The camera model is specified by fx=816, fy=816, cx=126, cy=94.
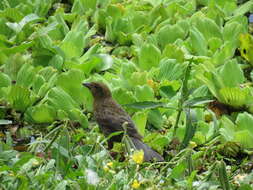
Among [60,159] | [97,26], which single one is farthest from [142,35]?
[60,159]

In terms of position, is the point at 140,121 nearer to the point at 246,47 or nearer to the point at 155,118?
the point at 155,118

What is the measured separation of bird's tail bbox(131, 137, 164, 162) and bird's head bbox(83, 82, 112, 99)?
68cm

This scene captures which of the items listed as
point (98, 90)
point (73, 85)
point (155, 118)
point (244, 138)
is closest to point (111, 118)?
point (98, 90)

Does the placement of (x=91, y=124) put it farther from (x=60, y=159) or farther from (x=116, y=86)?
(x=60, y=159)

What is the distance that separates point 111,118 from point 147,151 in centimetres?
55

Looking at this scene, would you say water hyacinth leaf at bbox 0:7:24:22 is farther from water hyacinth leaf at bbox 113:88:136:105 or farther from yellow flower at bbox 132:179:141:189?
yellow flower at bbox 132:179:141:189

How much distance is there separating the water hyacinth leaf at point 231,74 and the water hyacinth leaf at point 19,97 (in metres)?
1.75

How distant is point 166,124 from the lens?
6.85m

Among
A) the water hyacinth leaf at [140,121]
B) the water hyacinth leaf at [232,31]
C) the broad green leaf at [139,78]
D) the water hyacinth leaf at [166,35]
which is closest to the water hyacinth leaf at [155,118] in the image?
the water hyacinth leaf at [140,121]

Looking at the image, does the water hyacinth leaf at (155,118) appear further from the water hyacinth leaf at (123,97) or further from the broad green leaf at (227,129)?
the broad green leaf at (227,129)

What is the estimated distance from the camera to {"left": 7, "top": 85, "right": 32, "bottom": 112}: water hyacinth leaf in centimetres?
678

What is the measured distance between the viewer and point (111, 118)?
643cm

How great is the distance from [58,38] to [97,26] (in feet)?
1.97

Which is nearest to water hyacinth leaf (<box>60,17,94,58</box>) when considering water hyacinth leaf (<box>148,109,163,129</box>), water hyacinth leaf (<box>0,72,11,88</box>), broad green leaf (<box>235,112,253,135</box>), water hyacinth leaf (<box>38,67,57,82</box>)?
water hyacinth leaf (<box>38,67,57,82</box>)
